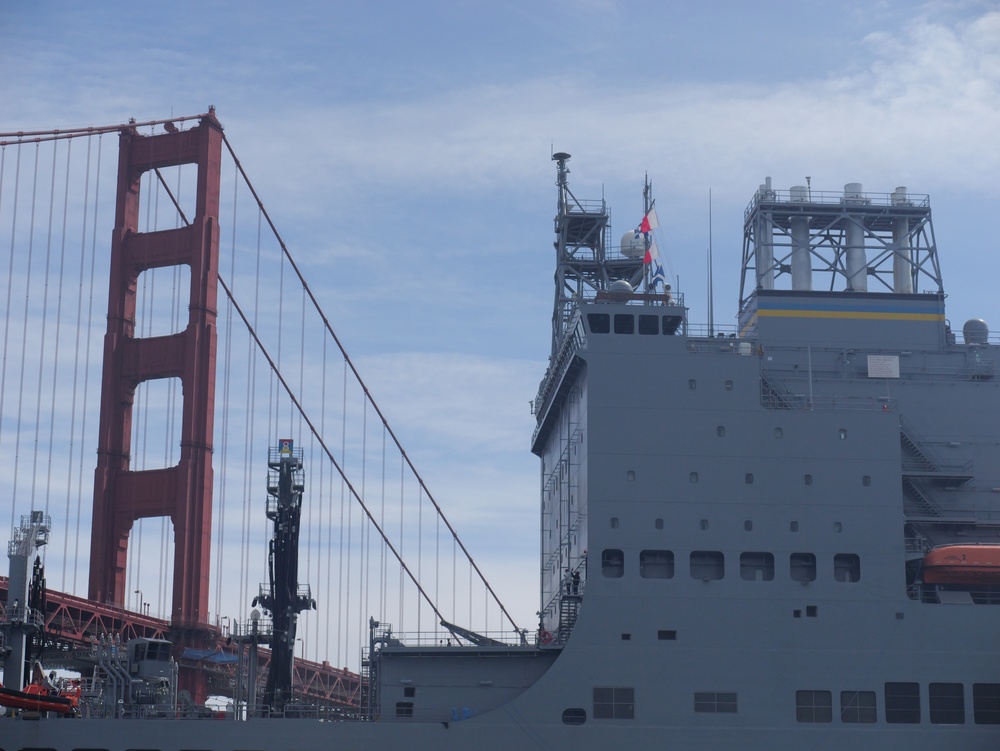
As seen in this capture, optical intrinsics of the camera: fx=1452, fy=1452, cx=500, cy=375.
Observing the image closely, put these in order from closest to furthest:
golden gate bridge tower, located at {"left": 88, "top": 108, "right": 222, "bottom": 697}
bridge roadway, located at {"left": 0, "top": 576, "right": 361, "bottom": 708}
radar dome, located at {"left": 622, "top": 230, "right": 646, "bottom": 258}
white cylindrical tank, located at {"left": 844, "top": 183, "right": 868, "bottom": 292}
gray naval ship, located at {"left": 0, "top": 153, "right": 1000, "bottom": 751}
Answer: gray naval ship, located at {"left": 0, "top": 153, "right": 1000, "bottom": 751}, white cylindrical tank, located at {"left": 844, "top": 183, "right": 868, "bottom": 292}, radar dome, located at {"left": 622, "top": 230, "right": 646, "bottom": 258}, bridge roadway, located at {"left": 0, "top": 576, "right": 361, "bottom": 708}, golden gate bridge tower, located at {"left": 88, "top": 108, "right": 222, "bottom": 697}

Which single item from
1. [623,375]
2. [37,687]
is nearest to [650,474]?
[623,375]

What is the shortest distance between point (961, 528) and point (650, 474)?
290 inches

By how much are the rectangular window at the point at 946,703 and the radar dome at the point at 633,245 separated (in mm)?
14390

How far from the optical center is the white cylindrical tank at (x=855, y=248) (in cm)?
3566

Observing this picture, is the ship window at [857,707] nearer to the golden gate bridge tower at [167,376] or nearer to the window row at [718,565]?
the window row at [718,565]

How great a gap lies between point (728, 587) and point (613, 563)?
2467mm

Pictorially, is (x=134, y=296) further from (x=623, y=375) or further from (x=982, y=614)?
(x=982, y=614)

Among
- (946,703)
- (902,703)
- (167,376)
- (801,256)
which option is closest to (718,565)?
(902,703)

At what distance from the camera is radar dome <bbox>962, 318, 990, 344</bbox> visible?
34906 mm

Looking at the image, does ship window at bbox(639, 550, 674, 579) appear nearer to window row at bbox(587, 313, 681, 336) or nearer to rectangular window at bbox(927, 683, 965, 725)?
window row at bbox(587, 313, 681, 336)

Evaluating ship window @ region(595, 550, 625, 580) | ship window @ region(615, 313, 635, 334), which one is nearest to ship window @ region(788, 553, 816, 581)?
ship window @ region(595, 550, 625, 580)

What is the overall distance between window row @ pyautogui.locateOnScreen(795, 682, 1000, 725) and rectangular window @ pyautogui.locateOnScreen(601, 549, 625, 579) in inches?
175

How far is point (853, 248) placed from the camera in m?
36.2

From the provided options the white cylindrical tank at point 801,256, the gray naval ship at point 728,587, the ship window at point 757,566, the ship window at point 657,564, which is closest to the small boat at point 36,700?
the gray naval ship at point 728,587
